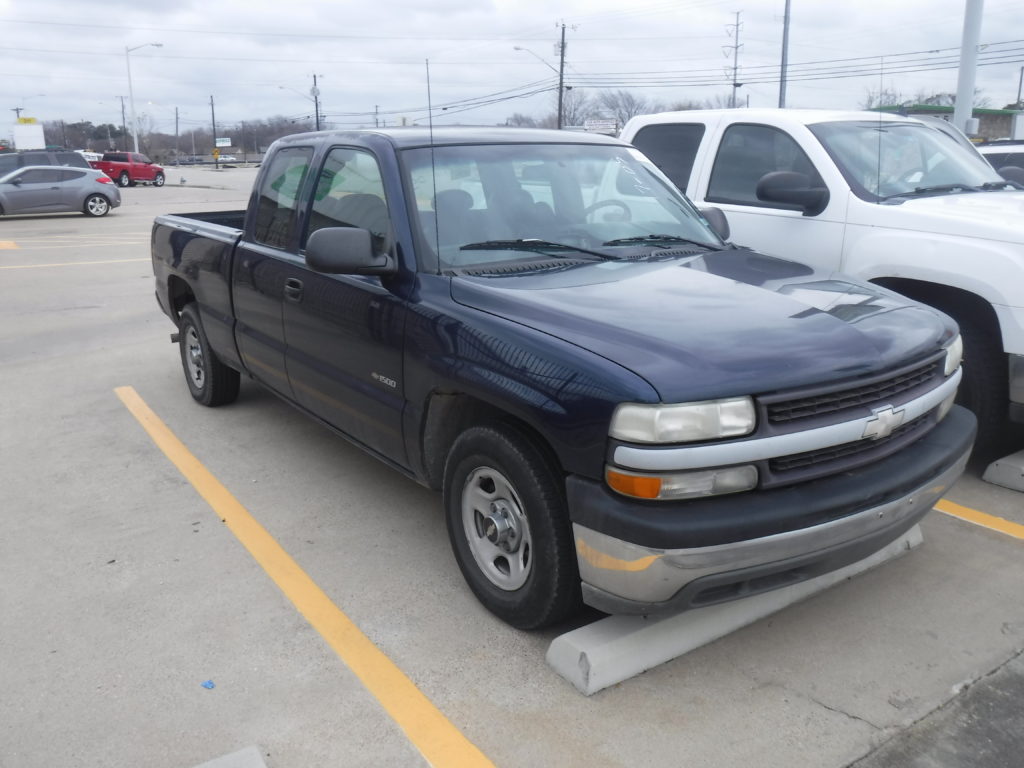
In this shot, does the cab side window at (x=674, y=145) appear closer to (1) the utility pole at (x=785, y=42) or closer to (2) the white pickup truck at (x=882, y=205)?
(2) the white pickup truck at (x=882, y=205)

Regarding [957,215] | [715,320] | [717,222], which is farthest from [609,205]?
[957,215]

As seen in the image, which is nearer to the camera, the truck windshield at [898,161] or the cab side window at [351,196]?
the cab side window at [351,196]

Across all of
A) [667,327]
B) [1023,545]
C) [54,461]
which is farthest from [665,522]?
[54,461]

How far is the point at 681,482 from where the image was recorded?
2707 mm

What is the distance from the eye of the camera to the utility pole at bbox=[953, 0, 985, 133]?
456 inches

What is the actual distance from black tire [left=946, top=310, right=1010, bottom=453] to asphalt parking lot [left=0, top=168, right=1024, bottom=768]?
1.43ft

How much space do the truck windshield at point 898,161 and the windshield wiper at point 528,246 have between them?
7.45ft

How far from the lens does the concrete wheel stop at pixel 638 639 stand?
3051 mm

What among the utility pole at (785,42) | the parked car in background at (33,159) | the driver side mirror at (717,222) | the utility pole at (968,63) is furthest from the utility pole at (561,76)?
the driver side mirror at (717,222)

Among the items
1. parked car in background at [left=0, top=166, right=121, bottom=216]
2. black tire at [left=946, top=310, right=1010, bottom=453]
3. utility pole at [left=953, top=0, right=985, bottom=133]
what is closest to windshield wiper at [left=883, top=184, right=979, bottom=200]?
black tire at [left=946, top=310, right=1010, bottom=453]

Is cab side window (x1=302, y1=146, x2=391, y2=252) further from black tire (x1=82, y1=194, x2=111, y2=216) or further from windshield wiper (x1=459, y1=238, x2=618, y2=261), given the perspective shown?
black tire (x1=82, y1=194, x2=111, y2=216)

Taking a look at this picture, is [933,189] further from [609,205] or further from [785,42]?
[785,42]

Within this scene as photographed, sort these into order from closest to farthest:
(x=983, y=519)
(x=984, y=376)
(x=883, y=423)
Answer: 1. (x=883, y=423)
2. (x=983, y=519)
3. (x=984, y=376)

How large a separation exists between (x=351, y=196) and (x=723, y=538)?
247 centimetres
